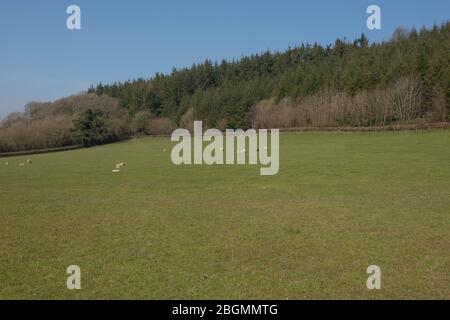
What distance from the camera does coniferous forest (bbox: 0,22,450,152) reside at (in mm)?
87062

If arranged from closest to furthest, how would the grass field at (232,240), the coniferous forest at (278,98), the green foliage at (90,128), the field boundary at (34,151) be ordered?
the grass field at (232,240) → the coniferous forest at (278,98) → the field boundary at (34,151) → the green foliage at (90,128)

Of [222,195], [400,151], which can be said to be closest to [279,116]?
[400,151]

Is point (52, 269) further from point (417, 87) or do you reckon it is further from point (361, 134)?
point (417, 87)

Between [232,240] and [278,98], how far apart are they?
10984 centimetres

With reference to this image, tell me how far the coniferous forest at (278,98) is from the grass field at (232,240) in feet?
218

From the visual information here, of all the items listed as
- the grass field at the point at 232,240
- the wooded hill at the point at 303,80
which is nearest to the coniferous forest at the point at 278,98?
the wooded hill at the point at 303,80

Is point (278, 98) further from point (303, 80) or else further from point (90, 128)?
point (90, 128)

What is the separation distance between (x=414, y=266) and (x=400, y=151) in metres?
40.5

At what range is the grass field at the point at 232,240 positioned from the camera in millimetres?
8703

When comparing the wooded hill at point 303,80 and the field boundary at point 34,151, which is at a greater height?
the wooded hill at point 303,80

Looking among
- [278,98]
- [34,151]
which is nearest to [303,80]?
[278,98]

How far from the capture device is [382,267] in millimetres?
9797

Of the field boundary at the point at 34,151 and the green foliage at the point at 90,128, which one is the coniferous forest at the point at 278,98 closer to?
the green foliage at the point at 90,128

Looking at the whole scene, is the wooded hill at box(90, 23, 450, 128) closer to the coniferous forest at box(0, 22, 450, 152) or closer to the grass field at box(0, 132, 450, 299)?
the coniferous forest at box(0, 22, 450, 152)
